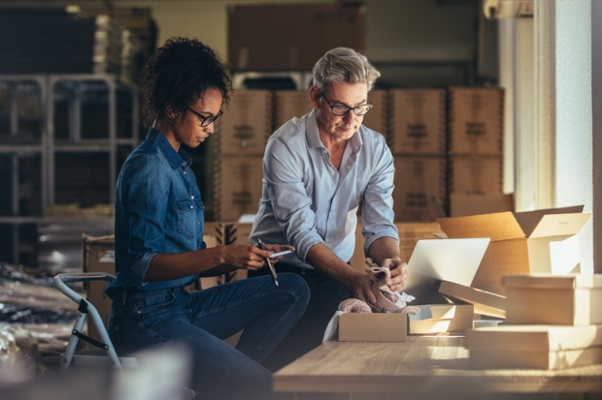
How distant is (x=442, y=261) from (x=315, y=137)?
1.95ft

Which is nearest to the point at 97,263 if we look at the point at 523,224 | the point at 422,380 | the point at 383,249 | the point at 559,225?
the point at 383,249

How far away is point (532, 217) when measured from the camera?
2914 mm

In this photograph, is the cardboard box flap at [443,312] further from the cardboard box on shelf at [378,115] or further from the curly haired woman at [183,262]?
the cardboard box on shelf at [378,115]

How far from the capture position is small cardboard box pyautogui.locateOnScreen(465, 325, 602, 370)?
1.83 m

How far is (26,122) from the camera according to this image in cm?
827

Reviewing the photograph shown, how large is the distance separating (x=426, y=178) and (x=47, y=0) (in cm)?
522

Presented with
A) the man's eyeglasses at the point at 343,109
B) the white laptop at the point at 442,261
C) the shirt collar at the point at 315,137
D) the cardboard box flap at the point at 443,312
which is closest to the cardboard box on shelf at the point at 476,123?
the shirt collar at the point at 315,137

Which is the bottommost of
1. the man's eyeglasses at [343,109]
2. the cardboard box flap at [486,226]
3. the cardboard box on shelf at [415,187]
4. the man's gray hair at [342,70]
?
the cardboard box flap at [486,226]

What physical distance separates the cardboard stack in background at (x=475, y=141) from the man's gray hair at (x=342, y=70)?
111 inches

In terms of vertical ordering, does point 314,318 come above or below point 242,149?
below

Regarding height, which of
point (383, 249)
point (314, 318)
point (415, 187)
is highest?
point (415, 187)

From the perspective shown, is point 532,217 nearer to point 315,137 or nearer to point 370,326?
point 315,137

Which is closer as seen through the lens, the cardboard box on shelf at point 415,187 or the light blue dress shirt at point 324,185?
the light blue dress shirt at point 324,185

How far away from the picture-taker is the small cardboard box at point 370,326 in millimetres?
2312
